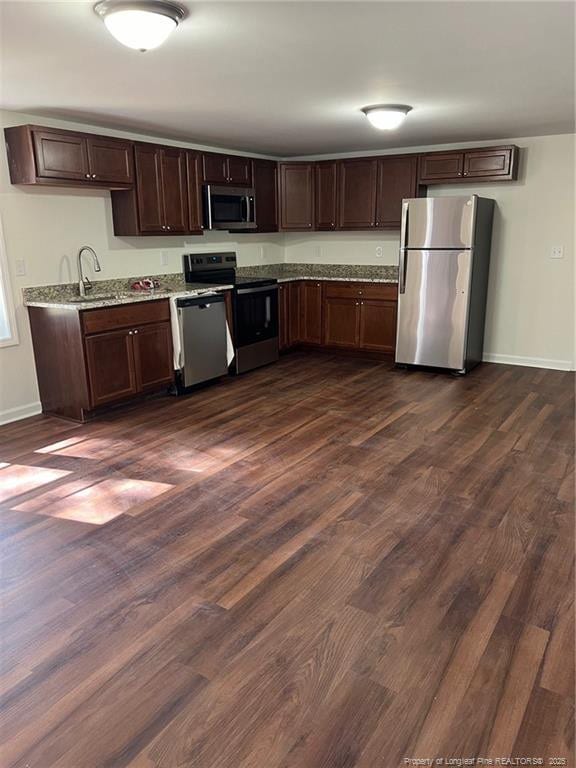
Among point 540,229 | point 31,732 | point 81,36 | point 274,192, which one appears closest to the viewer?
point 31,732

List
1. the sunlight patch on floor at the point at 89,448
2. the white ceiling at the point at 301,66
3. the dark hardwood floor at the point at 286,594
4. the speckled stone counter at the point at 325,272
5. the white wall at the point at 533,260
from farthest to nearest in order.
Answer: the speckled stone counter at the point at 325,272 < the white wall at the point at 533,260 < the sunlight patch on floor at the point at 89,448 < the white ceiling at the point at 301,66 < the dark hardwood floor at the point at 286,594

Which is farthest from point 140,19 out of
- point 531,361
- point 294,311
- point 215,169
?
point 531,361

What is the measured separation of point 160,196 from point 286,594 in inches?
150

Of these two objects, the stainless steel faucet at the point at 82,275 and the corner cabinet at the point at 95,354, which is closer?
the corner cabinet at the point at 95,354

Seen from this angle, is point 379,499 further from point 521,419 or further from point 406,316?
point 406,316

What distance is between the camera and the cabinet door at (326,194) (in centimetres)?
615

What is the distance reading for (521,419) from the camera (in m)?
4.14

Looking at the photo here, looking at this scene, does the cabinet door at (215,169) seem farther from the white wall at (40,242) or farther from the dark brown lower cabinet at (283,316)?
the dark brown lower cabinet at (283,316)

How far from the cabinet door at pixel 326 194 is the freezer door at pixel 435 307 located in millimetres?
1274

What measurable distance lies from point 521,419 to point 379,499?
1763 mm

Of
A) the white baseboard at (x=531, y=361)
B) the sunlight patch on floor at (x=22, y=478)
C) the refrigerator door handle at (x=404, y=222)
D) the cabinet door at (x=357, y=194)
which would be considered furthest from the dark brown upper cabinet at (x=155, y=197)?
the white baseboard at (x=531, y=361)

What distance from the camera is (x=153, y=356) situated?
4.57m

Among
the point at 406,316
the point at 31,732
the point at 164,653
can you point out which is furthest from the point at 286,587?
the point at 406,316

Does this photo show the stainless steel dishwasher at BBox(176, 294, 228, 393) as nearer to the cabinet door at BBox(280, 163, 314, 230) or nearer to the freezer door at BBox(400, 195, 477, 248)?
the cabinet door at BBox(280, 163, 314, 230)
